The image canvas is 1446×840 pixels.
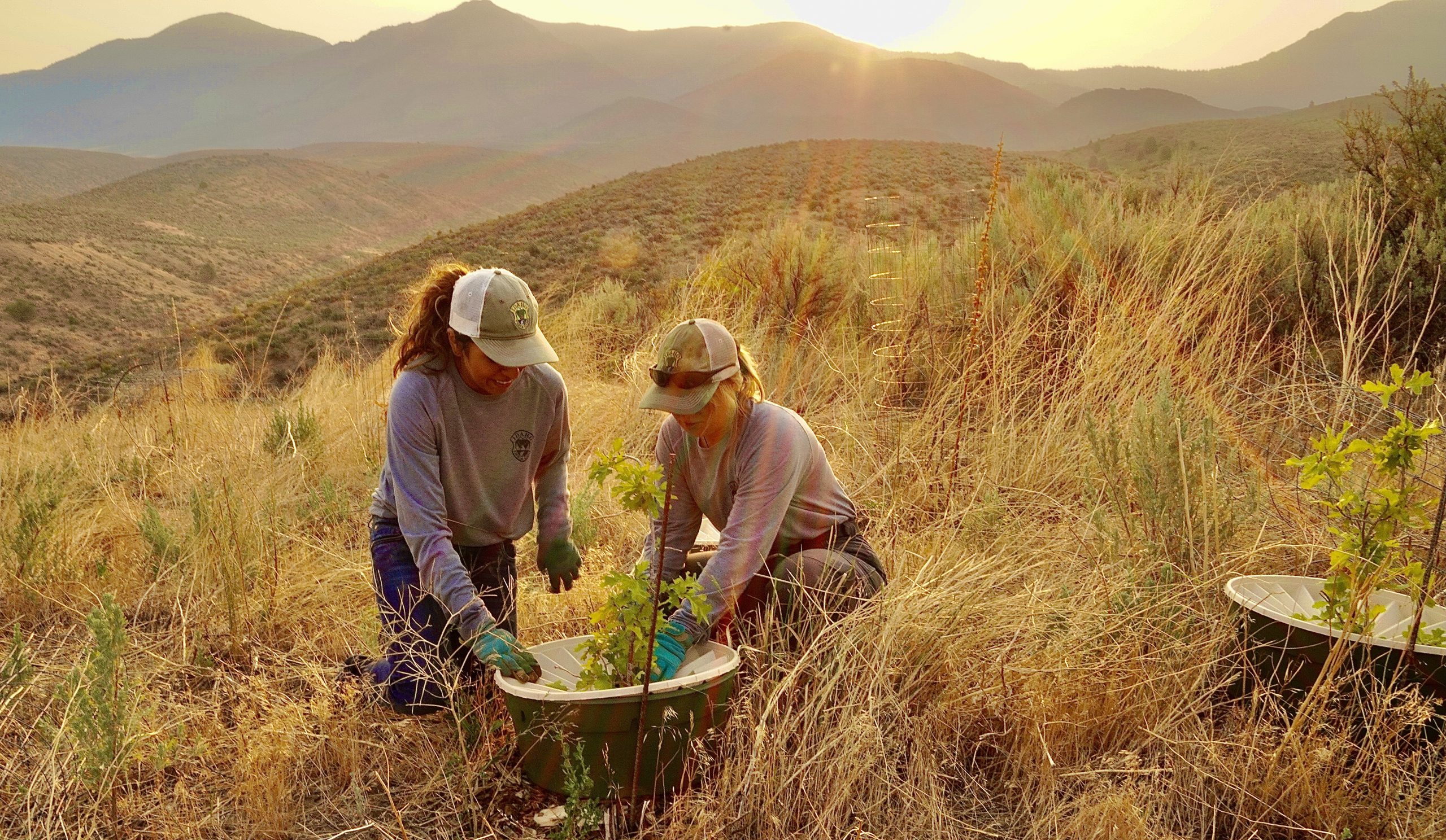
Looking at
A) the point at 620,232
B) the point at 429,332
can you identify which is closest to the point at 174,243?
the point at 620,232

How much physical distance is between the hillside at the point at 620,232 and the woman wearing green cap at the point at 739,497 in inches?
243

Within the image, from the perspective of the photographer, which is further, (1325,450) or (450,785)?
(450,785)

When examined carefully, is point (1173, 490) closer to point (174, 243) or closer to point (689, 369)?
point (689, 369)

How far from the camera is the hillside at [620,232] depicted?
1425cm

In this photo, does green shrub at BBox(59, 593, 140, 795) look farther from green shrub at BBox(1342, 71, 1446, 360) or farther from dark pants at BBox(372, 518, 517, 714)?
green shrub at BBox(1342, 71, 1446, 360)

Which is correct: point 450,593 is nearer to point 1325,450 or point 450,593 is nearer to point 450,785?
point 450,785

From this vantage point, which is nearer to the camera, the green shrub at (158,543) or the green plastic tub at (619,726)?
the green plastic tub at (619,726)

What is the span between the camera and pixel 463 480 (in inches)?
99.8

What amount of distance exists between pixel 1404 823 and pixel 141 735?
272 cm

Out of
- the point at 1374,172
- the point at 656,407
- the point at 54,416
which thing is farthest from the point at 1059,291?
the point at 54,416

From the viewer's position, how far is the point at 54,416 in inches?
207

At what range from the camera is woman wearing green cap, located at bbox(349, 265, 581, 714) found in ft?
7.35

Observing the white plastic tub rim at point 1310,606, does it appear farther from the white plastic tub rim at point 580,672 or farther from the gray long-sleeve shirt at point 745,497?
the white plastic tub rim at point 580,672

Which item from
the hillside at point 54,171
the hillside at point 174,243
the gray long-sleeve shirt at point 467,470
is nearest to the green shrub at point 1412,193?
the gray long-sleeve shirt at point 467,470
